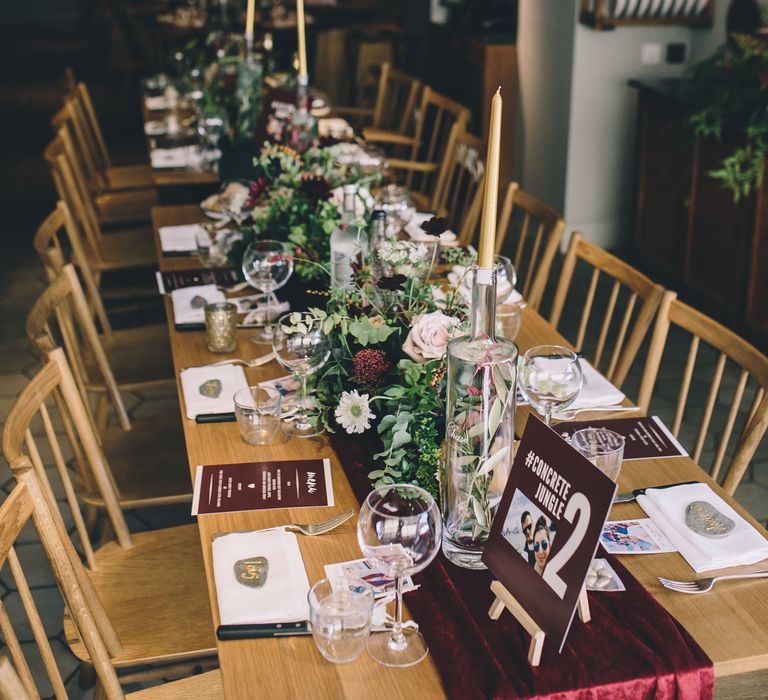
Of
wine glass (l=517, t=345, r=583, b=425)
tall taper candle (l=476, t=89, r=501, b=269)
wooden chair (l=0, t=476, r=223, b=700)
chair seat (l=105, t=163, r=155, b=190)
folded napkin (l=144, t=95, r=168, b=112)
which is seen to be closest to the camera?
tall taper candle (l=476, t=89, r=501, b=269)

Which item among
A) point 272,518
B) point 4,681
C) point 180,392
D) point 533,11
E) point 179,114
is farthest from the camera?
point 533,11

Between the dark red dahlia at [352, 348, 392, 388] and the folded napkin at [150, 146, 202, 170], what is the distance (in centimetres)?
262

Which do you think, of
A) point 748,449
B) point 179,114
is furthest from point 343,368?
point 179,114

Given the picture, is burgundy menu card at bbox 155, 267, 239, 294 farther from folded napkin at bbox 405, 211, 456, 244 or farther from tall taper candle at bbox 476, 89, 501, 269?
tall taper candle at bbox 476, 89, 501, 269

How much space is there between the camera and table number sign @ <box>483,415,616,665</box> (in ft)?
4.15

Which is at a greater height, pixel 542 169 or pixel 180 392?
pixel 180 392

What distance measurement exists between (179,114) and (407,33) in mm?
3734

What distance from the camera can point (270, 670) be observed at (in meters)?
1.33

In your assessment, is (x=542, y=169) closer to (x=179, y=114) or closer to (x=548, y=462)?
(x=179, y=114)

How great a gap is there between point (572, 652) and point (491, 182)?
66cm

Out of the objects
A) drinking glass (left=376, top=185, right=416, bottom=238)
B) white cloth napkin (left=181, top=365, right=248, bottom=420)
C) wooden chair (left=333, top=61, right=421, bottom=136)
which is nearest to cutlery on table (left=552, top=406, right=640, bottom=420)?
white cloth napkin (left=181, top=365, right=248, bottom=420)

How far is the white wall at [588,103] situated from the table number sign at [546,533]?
404cm

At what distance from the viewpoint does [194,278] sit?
2795mm

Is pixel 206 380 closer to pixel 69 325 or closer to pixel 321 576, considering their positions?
pixel 69 325
